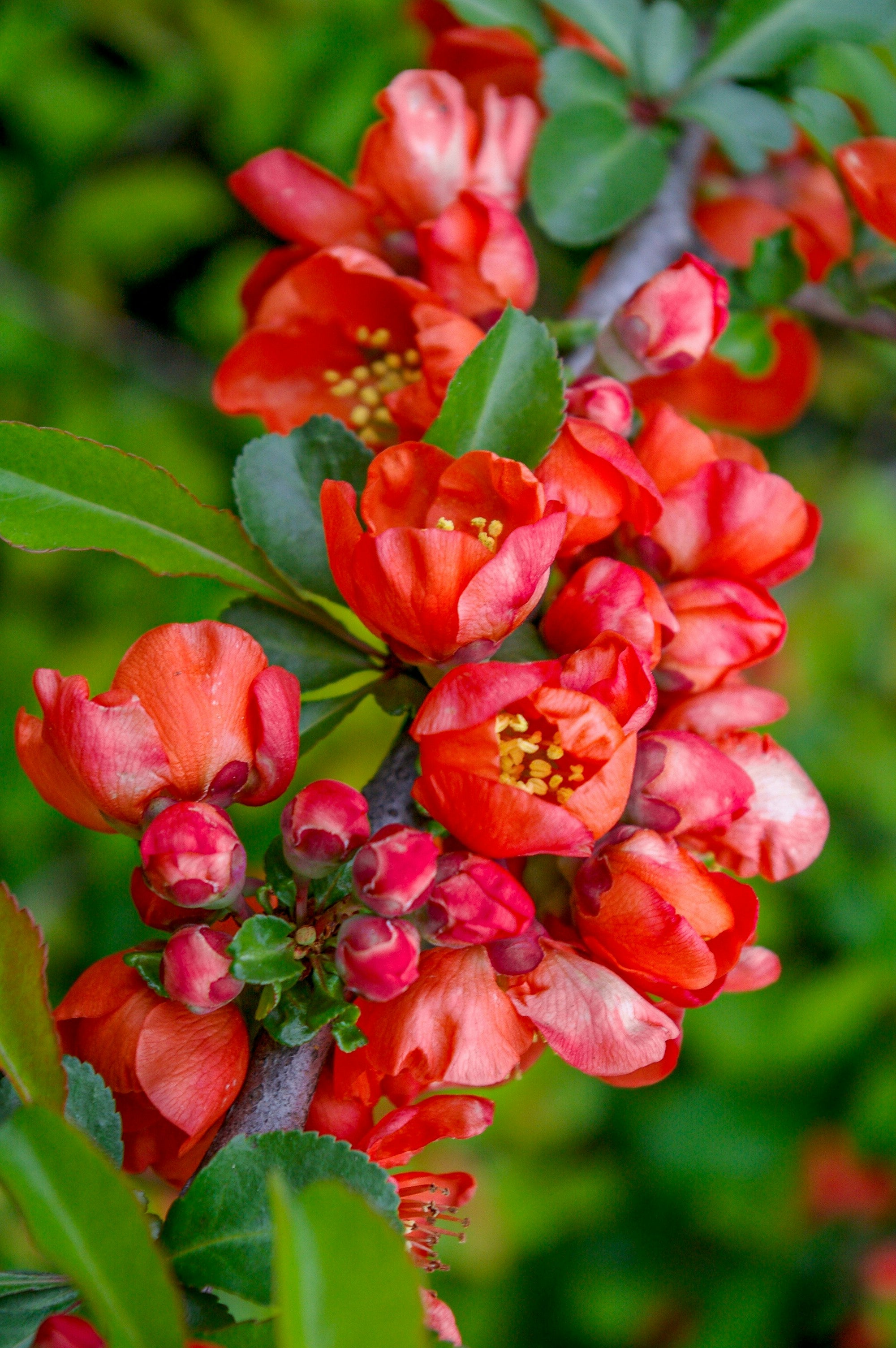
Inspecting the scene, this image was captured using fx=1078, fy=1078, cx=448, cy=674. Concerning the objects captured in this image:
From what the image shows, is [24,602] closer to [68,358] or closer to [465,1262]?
[68,358]

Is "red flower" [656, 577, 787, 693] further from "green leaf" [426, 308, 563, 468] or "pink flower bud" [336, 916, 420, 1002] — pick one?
"pink flower bud" [336, 916, 420, 1002]

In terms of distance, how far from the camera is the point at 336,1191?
0.38 m

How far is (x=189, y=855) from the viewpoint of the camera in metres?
0.52

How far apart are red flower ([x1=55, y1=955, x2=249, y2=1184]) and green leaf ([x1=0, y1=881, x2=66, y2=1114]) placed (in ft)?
0.09

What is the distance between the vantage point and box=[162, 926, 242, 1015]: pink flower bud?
1.71 ft

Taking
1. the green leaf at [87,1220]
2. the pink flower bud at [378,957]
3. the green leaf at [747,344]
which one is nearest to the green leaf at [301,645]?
the pink flower bud at [378,957]

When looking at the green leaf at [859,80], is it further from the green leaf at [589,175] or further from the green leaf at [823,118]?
the green leaf at [589,175]

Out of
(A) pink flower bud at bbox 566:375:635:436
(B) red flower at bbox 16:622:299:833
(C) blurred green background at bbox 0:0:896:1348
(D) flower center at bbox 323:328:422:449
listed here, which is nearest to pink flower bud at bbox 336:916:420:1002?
(B) red flower at bbox 16:622:299:833

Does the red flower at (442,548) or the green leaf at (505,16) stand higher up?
the green leaf at (505,16)

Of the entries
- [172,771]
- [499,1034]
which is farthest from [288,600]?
[499,1034]

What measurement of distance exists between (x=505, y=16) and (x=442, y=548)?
66 centimetres

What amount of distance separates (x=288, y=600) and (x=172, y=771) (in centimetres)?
18

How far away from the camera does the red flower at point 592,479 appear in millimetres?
598

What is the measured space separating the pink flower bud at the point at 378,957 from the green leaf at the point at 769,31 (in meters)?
0.80
